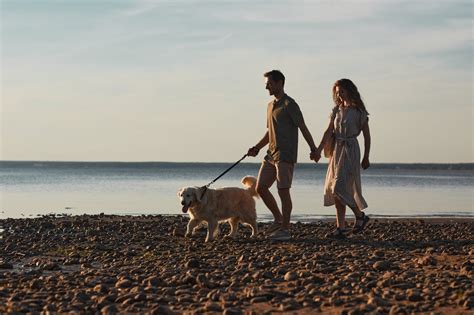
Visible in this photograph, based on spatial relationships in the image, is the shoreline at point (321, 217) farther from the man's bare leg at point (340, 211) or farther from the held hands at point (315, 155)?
the held hands at point (315, 155)

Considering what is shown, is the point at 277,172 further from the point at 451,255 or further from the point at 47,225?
the point at 47,225

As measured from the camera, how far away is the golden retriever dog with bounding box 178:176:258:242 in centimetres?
1159

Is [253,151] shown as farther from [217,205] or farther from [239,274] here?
[239,274]

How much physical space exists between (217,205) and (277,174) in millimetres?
1101

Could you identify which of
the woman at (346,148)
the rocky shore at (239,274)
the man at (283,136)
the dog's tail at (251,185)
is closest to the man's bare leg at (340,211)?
the woman at (346,148)

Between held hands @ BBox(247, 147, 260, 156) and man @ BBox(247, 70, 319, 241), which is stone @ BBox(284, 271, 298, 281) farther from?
held hands @ BBox(247, 147, 260, 156)

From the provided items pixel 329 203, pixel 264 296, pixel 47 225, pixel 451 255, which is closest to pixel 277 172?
pixel 329 203

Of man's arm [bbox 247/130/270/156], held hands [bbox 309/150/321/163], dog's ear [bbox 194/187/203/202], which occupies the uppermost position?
man's arm [bbox 247/130/270/156]

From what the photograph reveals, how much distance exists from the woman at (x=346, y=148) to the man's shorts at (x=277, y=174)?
0.55 meters

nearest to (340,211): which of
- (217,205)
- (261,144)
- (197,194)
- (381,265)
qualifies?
(261,144)

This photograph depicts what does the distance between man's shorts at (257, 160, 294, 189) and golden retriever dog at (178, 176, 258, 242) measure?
484 millimetres

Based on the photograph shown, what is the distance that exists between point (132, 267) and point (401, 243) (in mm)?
4007

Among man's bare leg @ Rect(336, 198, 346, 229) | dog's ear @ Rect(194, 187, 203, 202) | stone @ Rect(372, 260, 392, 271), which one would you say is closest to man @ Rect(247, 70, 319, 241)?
man's bare leg @ Rect(336, 198, 346, 229)

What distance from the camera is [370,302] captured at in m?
6.46
